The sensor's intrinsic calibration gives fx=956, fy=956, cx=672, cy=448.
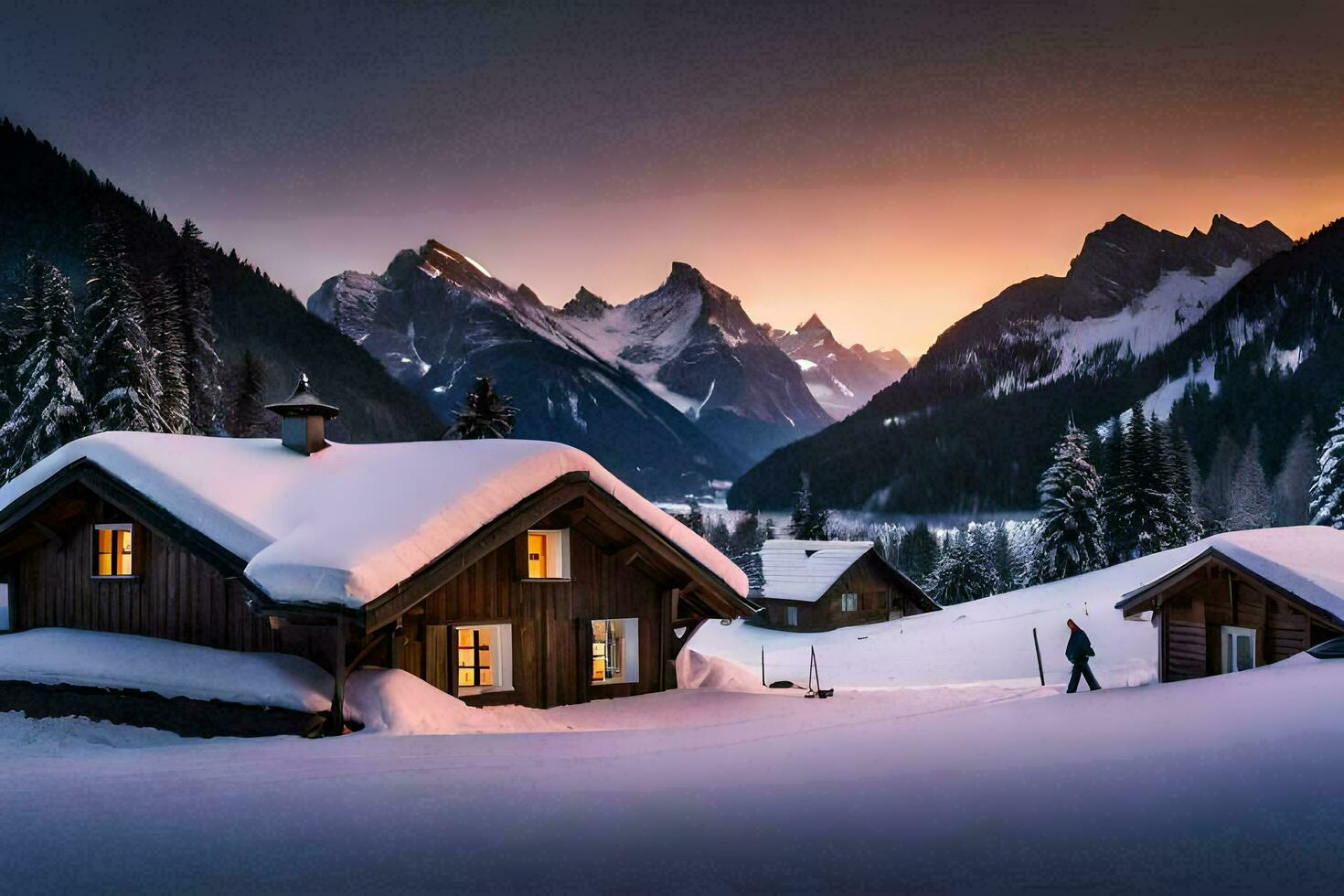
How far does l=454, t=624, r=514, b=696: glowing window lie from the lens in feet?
61.2

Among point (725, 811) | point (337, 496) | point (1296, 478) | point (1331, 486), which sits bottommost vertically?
point (725, 811)

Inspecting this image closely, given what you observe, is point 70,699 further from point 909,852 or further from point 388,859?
point 909,852

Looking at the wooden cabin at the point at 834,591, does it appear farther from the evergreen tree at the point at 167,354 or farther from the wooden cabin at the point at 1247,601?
the wooden cabin at the point at 1247,601

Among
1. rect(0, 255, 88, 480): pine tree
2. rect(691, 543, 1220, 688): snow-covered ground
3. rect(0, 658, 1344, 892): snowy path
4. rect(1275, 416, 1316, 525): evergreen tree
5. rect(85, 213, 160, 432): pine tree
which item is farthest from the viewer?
rect(1275, 416, 1316, 525): evergreen tree

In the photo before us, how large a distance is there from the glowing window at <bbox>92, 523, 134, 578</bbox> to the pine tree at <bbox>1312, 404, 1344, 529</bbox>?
52.4 m

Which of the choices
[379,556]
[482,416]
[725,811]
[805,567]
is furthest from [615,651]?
[805,567]

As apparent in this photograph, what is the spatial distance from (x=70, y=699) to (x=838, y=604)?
5404cm

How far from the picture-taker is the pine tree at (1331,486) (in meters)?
48.9

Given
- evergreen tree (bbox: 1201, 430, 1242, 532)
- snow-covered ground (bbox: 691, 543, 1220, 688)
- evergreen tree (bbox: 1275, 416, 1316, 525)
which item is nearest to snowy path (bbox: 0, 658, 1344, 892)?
snow-covered ground (bbox: 691, 543, 1220, 688)

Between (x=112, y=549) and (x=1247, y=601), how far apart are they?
83.9 ft

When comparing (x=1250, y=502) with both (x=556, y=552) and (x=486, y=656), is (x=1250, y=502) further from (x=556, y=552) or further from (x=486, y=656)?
(x=486, y=656)

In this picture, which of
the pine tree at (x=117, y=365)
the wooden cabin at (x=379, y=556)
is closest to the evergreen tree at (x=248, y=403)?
the pine tree at (x=117, y=365)

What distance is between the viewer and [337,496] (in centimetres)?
1812

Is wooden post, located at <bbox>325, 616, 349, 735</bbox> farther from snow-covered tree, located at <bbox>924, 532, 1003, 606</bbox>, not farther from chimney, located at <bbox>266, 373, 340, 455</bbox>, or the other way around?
snow-covered tree, located at <bbox>924, 532, 1003, 606</bbox>
